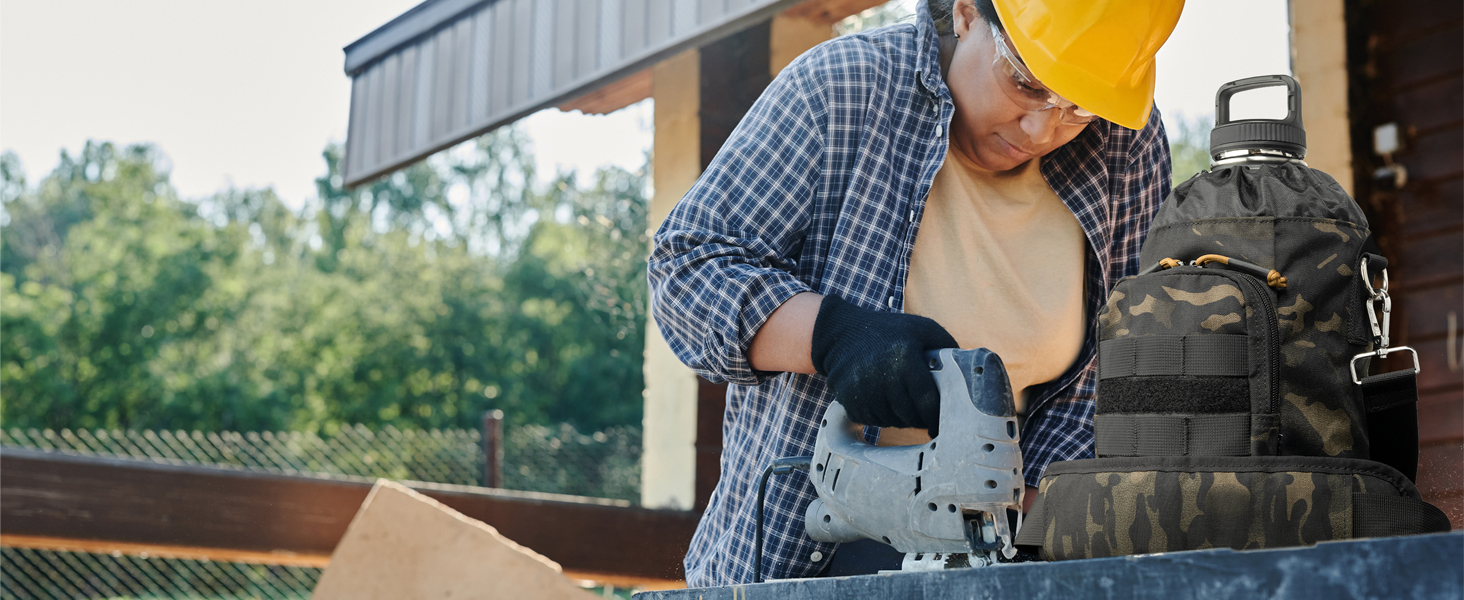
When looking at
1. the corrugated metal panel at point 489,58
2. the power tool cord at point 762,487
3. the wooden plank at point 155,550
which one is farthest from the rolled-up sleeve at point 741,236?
the wooden plank at point 155,550

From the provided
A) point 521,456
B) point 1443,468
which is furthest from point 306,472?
point 1443,468

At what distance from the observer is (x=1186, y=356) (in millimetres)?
975

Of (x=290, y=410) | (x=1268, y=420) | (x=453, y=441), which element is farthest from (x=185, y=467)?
(x=290, y=410)

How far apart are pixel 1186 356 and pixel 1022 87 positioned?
0.54 metres

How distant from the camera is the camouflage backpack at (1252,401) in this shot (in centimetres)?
91

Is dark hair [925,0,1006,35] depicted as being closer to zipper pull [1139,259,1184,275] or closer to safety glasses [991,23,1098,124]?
safety glasses [991,23,1098,124]

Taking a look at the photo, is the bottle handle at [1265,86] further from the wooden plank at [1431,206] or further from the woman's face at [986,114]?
the wooden plank at [1431,206]

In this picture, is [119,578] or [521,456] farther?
[521,456]

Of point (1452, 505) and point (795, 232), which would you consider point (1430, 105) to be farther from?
point (795, 232)

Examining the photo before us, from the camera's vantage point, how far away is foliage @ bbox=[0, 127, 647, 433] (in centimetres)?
1844

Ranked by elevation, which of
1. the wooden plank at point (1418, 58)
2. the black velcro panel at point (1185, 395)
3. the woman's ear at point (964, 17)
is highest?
the wooden plank at point (1418, 58)

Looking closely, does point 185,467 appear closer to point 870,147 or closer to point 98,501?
point 98,501

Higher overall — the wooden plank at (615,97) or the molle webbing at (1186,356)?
the wooden plank at (615,97)

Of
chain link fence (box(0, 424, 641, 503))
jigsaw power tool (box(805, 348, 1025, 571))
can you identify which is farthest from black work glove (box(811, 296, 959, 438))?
chain link fence (box(0, 424, 641, 503))
